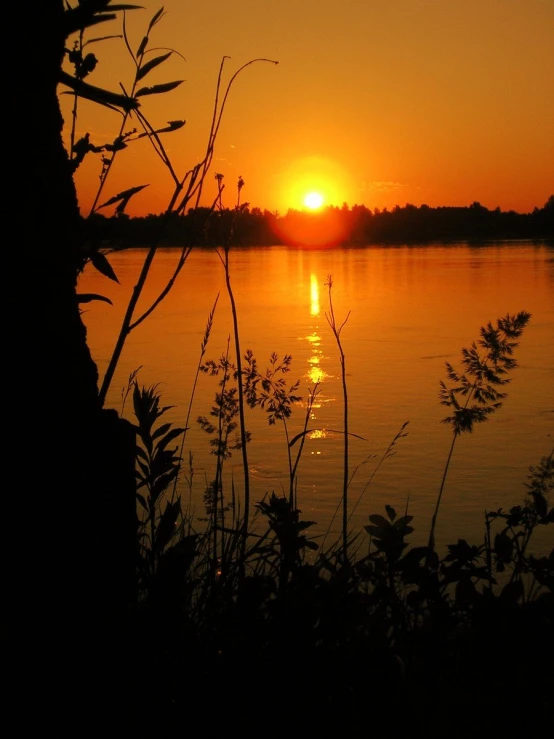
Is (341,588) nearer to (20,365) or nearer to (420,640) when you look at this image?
(420,640)

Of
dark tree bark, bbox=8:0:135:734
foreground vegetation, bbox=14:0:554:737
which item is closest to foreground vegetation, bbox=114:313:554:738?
foreground vegetation, bbox=14:0:554:737

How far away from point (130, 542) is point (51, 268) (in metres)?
0.70

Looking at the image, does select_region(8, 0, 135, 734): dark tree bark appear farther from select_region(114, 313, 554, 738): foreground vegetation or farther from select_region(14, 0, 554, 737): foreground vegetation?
select_region(114, 313, 554, 738): foreground vegetation

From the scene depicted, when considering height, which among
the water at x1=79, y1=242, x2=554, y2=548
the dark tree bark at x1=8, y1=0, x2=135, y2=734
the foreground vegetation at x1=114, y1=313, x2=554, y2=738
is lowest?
the water at x1=79, y1=242, x2=554, y2=548

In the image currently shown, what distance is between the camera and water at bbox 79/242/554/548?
6117 mm

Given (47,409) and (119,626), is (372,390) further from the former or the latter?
(47,409)

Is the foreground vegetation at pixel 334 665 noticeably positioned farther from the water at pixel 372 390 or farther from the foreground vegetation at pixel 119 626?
the water at pixel 372 390

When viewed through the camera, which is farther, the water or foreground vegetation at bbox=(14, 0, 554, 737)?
the water

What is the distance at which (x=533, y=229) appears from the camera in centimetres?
8006

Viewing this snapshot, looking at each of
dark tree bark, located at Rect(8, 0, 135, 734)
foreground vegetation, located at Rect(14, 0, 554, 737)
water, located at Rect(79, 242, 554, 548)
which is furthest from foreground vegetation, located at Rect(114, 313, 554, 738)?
water, located at Rect(79, 242, 554, 548)

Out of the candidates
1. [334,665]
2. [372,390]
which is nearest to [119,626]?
[334,665]

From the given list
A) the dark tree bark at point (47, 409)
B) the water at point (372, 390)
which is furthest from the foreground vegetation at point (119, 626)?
the water at point (372, 390)

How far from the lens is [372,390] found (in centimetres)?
975

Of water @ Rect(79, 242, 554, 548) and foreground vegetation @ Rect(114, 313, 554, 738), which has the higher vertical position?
foreground vegetation @ Rect(114, 313, 554, 738)
